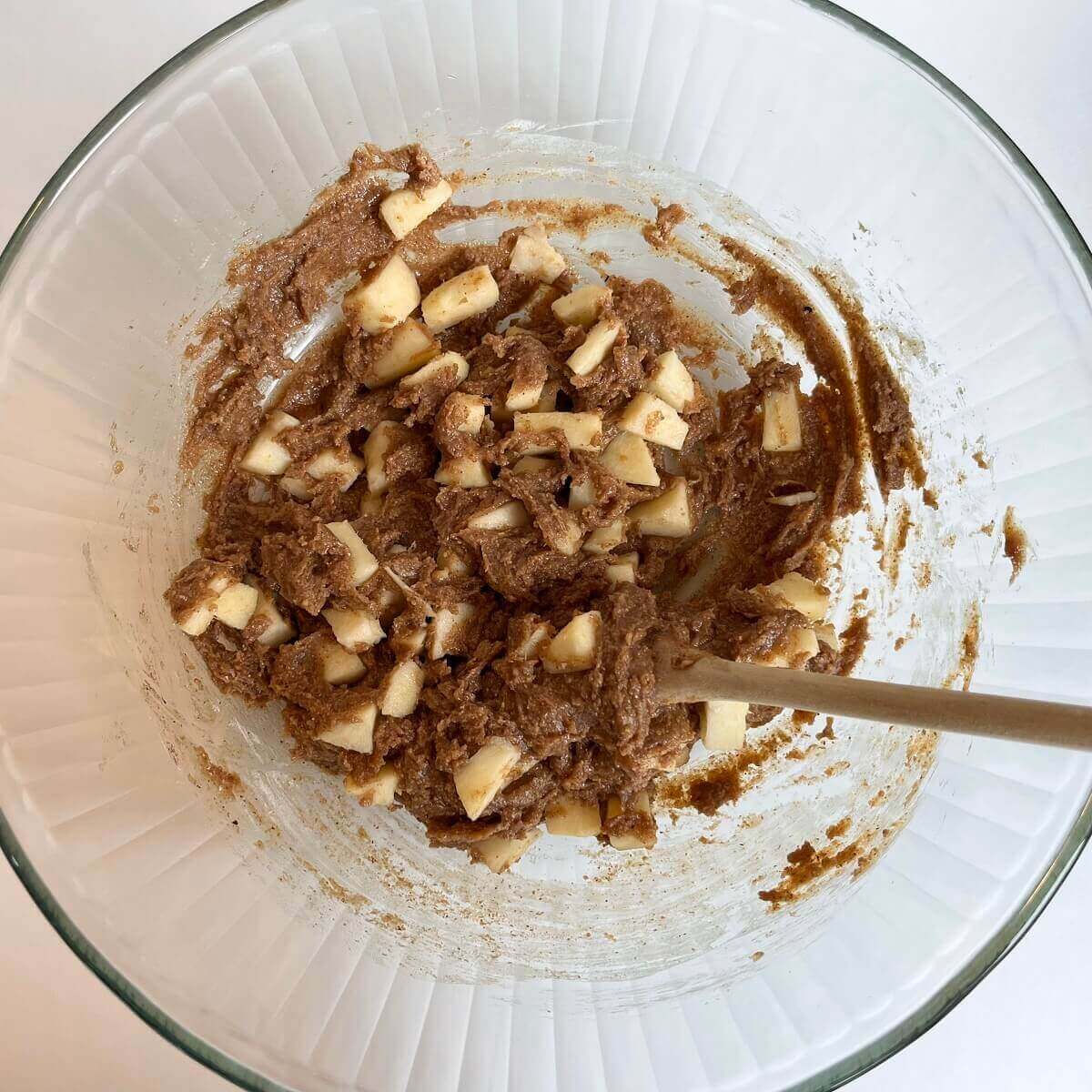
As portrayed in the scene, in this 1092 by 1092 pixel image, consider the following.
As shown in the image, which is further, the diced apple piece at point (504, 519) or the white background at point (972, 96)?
the white background at point (972, 96)

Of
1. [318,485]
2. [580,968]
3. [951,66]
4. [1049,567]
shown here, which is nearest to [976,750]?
[1049,567]

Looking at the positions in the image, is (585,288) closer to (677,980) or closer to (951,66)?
(951,66)

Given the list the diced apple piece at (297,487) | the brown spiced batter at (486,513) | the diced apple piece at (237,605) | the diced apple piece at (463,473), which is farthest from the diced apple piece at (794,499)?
the diced apple piece at (237,605)

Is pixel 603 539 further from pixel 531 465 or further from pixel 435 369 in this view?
pixel 435 369

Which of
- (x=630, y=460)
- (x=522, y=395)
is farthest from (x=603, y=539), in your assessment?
(x=522, y=395)

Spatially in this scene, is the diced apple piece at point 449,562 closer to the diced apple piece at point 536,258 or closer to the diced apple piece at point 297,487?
the diced apple piece at point 297,487

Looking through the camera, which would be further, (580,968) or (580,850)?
(580,850)

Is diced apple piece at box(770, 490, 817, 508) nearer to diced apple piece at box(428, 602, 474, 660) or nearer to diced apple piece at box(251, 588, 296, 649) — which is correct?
diced apple piece at box(428, 602, 474, 660)
